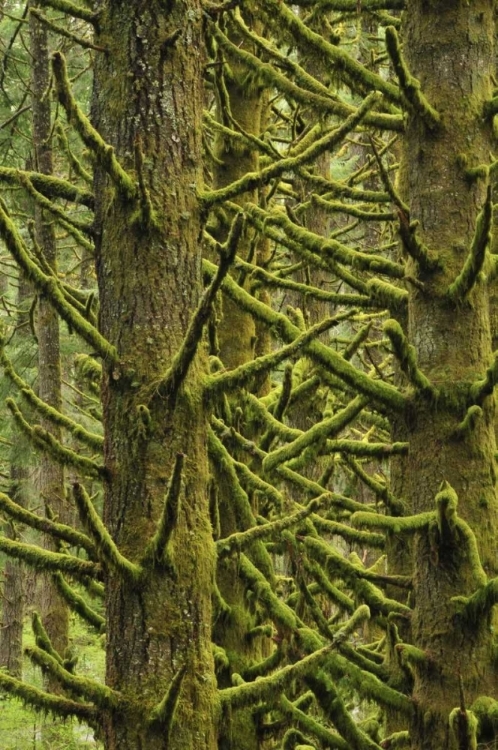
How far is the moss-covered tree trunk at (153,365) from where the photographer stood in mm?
Answer: 2881

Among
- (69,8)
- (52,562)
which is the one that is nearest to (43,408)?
(52,562)

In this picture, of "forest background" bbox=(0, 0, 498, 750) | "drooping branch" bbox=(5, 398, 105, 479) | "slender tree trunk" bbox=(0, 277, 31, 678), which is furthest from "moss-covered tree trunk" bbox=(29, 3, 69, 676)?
"drooping branch" bbox=(5, 398, 105, 479)

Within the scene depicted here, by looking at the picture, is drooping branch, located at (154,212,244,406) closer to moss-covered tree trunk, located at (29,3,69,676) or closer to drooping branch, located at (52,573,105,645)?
drooping branch, located at (52,573,105,645)

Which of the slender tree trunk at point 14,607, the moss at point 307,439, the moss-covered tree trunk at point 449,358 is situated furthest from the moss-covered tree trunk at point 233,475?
the slender tree trunk at point 14,607

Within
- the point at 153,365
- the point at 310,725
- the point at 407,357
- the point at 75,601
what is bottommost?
the point at 310,725

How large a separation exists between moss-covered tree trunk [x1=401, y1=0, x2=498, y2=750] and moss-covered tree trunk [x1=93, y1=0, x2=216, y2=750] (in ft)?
4.33

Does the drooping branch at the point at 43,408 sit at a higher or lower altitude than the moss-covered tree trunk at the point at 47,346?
lower

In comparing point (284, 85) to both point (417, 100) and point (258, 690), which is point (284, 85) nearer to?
point (417, 100)

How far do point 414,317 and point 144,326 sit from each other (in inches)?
68.6

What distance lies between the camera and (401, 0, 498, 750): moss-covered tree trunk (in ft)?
13.2

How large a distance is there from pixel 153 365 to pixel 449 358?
67.7 inches

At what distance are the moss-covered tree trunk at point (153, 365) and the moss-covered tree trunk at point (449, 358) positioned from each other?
1.32m

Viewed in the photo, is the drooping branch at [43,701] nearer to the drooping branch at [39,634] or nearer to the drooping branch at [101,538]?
the drooping branch at [39,634]

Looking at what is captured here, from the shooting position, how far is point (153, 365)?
3061mm
